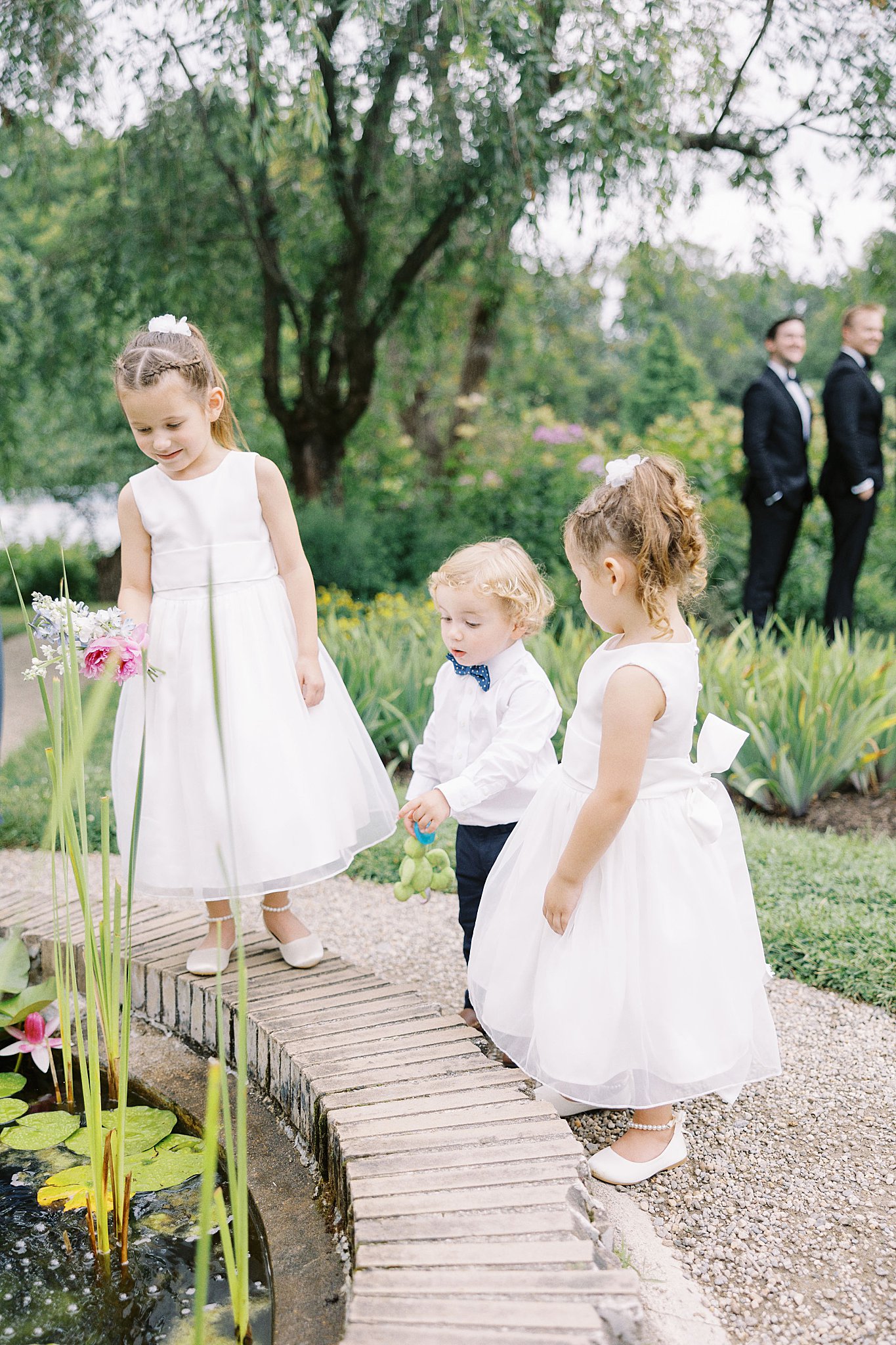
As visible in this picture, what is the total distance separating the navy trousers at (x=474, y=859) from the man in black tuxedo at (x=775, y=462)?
423 cm

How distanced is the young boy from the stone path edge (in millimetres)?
296

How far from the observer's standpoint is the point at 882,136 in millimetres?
6254

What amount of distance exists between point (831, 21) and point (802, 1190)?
21.4 ft

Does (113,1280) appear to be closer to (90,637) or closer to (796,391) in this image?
(90,637)

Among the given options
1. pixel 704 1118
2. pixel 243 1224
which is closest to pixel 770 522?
pixel 704 1118

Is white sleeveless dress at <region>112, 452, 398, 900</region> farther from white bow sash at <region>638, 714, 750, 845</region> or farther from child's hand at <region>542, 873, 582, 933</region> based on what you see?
white bow sash at <region>638, 714, 750, 845</region>

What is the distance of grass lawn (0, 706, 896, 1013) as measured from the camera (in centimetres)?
274

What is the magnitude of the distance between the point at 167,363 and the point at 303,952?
4.32ft

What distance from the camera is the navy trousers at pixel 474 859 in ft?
7.63

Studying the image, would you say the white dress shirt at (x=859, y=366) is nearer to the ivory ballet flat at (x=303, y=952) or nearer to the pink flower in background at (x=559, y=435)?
the pink flower in background at (x=559, y=435)

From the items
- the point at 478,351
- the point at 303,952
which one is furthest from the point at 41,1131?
the point at 478,351

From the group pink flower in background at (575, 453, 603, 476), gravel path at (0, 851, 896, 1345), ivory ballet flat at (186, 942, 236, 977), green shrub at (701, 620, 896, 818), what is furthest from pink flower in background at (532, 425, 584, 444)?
ivory ballet flat at (186, 942, 236, 977)

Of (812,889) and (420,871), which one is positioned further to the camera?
(812,889)

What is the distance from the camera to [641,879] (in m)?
1.80
